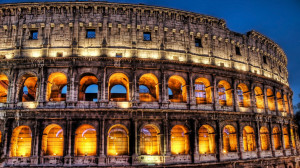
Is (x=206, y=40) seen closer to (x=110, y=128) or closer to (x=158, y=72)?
(x=158, y=72)

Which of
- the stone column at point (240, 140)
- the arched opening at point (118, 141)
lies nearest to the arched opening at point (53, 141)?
the arched opening at point (118, 141)

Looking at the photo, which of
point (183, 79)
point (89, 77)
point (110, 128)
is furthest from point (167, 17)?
point (110, 128)

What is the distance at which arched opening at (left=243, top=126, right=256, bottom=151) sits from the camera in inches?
965

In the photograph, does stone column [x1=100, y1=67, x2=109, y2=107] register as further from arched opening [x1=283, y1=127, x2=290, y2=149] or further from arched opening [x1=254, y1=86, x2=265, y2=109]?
arched opening [x1=283, y1=127, x2=290, y2=149]

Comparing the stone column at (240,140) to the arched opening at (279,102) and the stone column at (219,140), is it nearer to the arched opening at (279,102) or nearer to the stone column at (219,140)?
the stone column at (219,140)

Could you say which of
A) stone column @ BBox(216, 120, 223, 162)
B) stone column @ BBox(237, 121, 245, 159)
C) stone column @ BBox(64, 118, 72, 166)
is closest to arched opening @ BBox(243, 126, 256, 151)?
stone column @ BBox(237, 121, 245, 159)

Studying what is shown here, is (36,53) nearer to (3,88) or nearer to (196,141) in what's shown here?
(3,88)

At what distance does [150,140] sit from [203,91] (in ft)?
24.0

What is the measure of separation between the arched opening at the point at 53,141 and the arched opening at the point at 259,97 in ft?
68.4

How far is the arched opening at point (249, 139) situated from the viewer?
80.4 ft

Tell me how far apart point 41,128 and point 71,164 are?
3.87 m

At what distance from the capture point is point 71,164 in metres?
18.6

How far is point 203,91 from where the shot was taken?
2361 cm

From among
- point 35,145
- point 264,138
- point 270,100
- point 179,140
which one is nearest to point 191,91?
point 179,140
